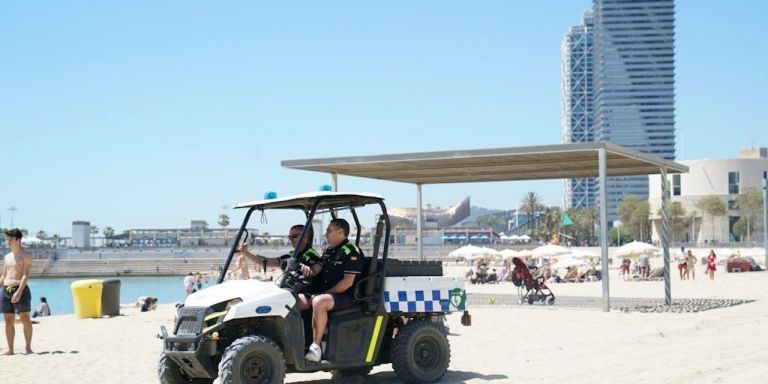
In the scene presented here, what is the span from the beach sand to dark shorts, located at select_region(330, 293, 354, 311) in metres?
1.24

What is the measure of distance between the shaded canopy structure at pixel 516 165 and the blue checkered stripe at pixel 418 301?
8.98 m

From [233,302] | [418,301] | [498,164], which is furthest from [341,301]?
[498,164]

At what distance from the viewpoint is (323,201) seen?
9008mm

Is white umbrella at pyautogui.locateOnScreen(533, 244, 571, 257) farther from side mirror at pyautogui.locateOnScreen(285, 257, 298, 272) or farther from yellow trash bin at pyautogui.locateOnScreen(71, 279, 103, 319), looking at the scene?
side mirror at pyautogui.locateOnScreen(285, 257, 298, 272)

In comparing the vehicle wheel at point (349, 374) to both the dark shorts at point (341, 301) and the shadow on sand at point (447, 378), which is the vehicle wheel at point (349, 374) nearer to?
the shadow on sand at point (447, 378)

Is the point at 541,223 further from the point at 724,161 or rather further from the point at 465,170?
the point at 465,170

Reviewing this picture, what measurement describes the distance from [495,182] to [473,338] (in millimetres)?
13033

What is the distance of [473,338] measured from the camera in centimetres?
1375

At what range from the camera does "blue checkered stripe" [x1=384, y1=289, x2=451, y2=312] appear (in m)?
9.01

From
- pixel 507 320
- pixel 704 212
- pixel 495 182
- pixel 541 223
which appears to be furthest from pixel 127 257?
pixel 507 320

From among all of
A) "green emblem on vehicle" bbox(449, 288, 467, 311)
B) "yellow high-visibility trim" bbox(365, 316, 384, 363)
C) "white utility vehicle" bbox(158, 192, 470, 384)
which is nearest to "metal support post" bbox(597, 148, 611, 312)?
"green emblem on vehicle" bbox(449, 288, 467, 311)

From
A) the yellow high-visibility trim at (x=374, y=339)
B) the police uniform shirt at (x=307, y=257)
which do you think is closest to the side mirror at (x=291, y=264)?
the police uniform shirt at (x=307, y=257)

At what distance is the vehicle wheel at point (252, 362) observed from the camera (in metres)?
7.64

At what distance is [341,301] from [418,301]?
96 cm
